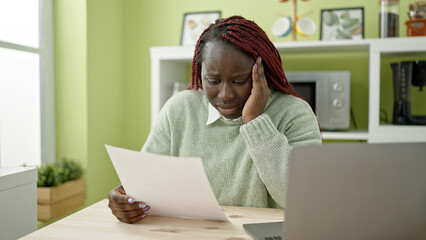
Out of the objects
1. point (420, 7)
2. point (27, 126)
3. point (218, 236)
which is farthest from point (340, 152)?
point (27, 126)

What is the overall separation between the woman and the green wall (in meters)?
1.25

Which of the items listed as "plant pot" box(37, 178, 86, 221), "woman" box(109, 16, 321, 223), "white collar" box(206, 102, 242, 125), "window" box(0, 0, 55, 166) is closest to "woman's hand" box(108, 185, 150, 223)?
"woman" box(109, 16, 321, 223)

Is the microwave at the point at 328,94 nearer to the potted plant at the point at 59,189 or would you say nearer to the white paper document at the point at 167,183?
the potted plant at the point at 59,189

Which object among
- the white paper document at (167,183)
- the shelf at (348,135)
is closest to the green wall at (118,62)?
the shelf at (348,135)

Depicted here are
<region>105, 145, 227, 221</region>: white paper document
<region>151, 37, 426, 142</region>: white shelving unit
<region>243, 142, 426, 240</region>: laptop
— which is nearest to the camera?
<region>243, 142, 426, 240</region>: laptop

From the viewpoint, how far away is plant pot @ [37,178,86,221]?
1992 mm

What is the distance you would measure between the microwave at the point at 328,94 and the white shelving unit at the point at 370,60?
0.07m

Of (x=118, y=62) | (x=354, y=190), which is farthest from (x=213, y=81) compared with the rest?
(x=118, y=62)

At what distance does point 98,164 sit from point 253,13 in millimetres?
1323

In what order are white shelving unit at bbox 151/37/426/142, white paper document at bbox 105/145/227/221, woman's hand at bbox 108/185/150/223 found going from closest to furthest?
white paper document at bbox 105/145/227/221 < woman's hand at bbox 108/185/150/223 < white shelving unit at bbox 151/37/426/142

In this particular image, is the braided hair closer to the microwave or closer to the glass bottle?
the microwave

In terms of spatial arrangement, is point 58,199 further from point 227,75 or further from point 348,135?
point 348,135

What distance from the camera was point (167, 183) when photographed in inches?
30.4

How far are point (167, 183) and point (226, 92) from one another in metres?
0.37
